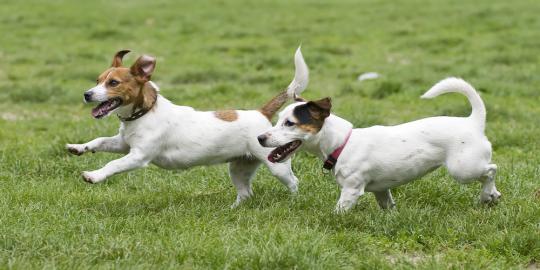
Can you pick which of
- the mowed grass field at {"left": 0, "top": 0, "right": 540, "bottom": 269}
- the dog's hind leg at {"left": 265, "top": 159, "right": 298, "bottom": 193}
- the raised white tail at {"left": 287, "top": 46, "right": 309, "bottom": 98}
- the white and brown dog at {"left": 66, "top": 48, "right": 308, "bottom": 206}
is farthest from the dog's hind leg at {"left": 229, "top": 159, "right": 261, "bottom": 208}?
the raised white tail at {"left": 287, "top": 46, "right": 309, "bottom": 98}

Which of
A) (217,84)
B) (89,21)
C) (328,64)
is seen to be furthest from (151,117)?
(89,21)

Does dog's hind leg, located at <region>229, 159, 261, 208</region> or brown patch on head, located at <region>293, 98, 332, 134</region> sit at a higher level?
brown patch on head, located at <region>293, 98, 332, 134</region>

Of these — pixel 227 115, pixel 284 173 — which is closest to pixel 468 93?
pixel 284 173

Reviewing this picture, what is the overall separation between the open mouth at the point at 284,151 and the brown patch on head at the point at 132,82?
1168mm

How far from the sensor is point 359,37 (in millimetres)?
19109

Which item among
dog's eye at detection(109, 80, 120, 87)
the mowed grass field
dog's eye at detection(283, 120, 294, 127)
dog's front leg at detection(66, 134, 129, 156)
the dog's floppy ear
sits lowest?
the mowed grass field

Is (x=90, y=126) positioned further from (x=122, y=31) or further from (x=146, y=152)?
(x=122, y=31)

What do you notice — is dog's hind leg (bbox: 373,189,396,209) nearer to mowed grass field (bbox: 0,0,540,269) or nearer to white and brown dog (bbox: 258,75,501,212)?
mowed grass field (bbox: 0,0,540,269)

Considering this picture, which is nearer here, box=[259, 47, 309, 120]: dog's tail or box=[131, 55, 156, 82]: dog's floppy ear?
box=[131, 55, 156, 82]: dog's floppy ear

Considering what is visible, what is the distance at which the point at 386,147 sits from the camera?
6133 mm

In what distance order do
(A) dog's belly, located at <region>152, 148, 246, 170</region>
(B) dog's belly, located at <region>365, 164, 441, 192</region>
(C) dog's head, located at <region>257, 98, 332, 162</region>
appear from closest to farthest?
(C) dog's head, located at <region>257, 98, 332, 162</region>, (B) dog's belly, located at <region>365, 164, 441, 192</region>, (A) dog's belly, located at <region>152, 148, 246, 170</region>

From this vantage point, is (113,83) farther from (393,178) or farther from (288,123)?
(393,178)

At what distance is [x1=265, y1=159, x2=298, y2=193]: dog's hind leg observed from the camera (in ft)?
21.8

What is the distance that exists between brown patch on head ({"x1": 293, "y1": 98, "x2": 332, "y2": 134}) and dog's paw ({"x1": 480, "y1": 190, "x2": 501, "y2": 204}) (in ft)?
4.86
